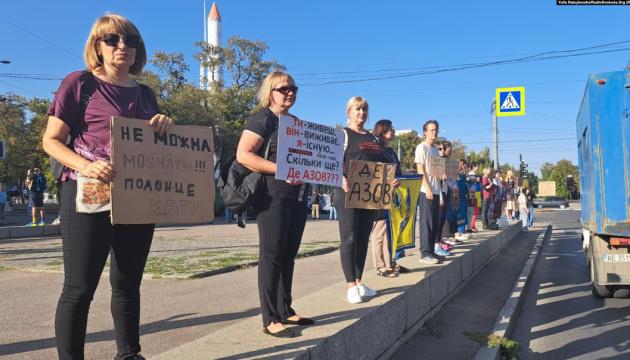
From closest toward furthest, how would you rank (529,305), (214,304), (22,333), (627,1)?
(22,333) → (214,304) → (529,305) → (627,1)

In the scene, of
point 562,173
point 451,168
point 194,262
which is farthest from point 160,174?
point 562,173

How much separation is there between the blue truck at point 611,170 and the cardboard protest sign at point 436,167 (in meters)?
1.92

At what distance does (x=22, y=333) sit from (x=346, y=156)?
3211mm

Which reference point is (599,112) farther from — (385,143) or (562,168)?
(562,168)

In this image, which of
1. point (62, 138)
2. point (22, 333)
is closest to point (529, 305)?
point (22, 333)

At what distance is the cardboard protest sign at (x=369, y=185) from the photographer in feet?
15.5

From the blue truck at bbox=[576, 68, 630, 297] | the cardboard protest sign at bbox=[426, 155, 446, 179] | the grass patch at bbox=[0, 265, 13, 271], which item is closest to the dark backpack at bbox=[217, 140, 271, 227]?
the cardboard protest sign at bbox=[426, 155, 446, 179]

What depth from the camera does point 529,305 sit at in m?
7.31

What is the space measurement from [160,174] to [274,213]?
91 centimetres

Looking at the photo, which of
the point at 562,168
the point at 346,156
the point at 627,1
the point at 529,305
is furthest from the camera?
the point at 562,168

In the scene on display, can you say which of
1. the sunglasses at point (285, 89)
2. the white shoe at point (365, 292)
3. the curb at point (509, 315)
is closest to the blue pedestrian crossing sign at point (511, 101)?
the curb at point (509, 315)

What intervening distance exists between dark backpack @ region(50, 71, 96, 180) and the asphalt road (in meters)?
4.37

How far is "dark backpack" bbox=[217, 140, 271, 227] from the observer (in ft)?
11.4

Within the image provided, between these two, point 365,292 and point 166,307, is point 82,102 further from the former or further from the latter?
point 166,307
